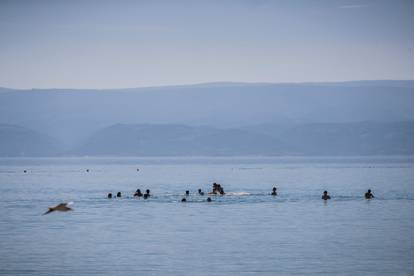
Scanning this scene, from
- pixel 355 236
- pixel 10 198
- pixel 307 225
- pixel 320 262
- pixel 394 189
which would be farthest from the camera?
pixel 394 189

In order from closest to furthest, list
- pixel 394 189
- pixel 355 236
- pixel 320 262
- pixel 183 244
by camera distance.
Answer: pixel 320 262 < pixel 183 244 < pixel 355 236 < pixel 394 189

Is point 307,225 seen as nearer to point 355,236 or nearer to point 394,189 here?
point 355,236

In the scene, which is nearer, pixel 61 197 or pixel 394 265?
pixel 394 265

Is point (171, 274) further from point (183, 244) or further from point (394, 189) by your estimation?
point (394, 189)

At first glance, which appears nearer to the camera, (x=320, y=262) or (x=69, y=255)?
(x=320, y=262)

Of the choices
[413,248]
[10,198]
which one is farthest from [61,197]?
[413,248]

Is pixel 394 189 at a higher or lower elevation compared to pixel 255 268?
higher

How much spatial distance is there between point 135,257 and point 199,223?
18.4 m

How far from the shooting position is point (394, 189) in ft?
351

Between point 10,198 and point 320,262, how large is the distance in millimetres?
56802

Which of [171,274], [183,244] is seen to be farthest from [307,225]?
[171,274]

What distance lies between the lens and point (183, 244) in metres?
52.1

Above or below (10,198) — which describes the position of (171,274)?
below

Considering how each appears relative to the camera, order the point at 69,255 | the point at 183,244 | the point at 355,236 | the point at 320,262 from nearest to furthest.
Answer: the point at 320,262 < the point at 69,255 < the point at 183,244 < the point at 355,236
